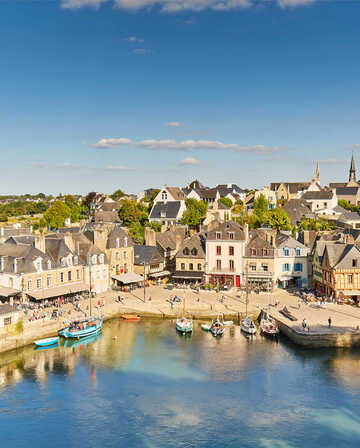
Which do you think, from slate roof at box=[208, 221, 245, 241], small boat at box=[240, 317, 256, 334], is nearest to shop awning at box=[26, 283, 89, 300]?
slate roof at box=[208, 221, 245, 241]

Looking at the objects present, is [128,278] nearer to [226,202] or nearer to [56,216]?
[56,216]

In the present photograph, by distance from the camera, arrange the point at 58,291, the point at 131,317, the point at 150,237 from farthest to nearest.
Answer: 1. the point at 150,237
2. the point at 58,291
3. the point at 131,317

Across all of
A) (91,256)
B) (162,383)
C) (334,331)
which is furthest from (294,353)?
(91,256)

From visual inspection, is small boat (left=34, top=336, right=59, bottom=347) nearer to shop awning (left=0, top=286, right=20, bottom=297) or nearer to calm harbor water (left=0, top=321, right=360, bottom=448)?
calm harbor water (left=0, top=321, right=360, bottom=448)

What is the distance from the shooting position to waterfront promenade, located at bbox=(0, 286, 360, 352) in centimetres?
4671

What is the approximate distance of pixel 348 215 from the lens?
350 ft

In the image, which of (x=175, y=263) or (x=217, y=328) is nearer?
(x=217, y=328)

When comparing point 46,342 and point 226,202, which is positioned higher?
point 226,202

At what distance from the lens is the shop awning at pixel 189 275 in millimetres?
67688

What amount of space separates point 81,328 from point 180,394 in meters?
17.2

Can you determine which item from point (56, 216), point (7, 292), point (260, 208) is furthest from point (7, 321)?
point (260, 208)

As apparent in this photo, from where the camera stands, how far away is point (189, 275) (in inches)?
2687

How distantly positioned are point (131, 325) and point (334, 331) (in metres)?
22.6

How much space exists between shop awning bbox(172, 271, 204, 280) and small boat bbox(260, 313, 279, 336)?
1760 cm
